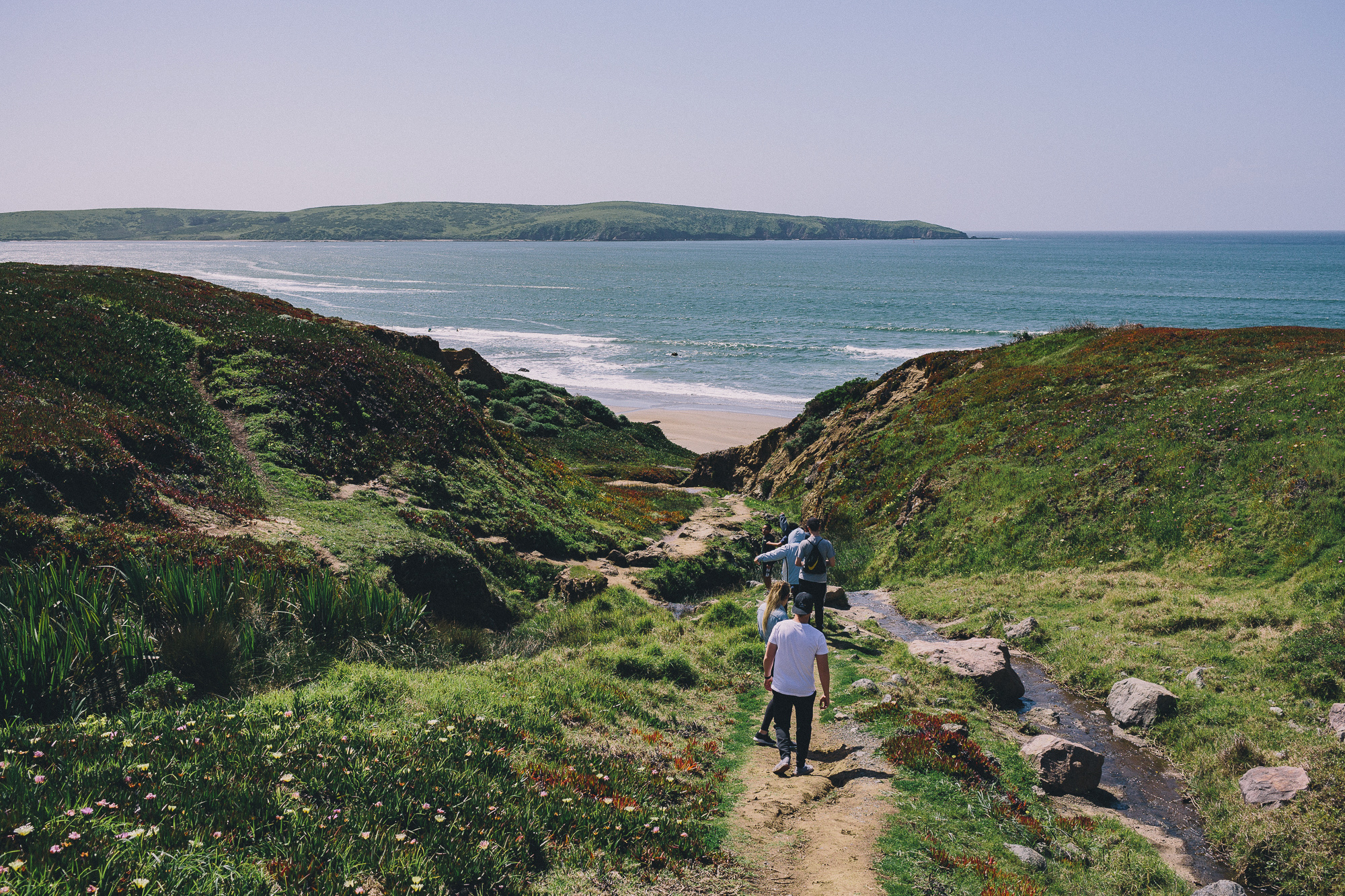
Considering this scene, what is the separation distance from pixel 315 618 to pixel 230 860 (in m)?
6.55

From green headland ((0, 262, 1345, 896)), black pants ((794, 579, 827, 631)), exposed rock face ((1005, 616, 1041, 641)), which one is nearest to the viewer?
green headland ((0, 262, 1345, 896))

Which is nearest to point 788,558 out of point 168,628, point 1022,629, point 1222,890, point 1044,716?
point 1044,716

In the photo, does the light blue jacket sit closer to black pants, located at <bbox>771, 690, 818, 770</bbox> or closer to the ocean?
black pants, located at <bbox>771, 690, 818, 770</bbox>

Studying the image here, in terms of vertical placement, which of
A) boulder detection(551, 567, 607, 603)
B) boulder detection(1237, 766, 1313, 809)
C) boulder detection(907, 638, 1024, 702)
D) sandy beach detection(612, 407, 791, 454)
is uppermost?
boulder detection(1237, 766, 1313, 809)

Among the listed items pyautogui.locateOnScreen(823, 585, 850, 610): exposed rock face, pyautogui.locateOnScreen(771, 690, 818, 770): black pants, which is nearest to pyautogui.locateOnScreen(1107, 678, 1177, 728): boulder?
pyautogui.locateOnScreen(771, 690, 818, 770): black pants

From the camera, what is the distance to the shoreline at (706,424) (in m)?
54.4

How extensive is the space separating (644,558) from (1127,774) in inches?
502

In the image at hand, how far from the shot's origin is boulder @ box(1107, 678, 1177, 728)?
11484 mm

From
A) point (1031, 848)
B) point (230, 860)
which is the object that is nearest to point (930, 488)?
point (1031, 848)

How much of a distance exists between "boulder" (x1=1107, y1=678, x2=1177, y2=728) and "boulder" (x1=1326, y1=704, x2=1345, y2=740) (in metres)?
1.80

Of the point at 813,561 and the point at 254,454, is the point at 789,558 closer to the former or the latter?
the point at 813,561

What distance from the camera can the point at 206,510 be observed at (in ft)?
46.9

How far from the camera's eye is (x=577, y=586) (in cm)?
1770

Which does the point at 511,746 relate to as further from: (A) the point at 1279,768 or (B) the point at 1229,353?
(B) the point at 1229,353
